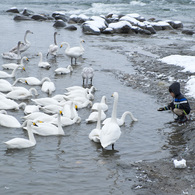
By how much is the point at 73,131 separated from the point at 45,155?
1.94 meters

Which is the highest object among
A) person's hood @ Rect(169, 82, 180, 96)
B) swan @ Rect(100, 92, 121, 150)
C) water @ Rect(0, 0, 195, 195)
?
person's hood @ Rect(169, 82, 180, 96)

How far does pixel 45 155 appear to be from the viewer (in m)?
8.59

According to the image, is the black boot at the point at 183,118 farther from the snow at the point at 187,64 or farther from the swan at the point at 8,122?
the swan at the point at 8,122

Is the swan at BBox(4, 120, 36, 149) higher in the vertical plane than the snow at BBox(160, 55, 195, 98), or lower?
lower

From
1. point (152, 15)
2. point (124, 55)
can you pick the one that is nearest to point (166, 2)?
point (152, 15)

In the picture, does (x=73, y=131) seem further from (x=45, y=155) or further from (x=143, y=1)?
(x=143, y=1)

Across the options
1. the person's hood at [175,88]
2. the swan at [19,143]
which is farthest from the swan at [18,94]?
the person's hood at [175,88]

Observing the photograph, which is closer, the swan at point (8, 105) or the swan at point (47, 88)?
the swan at point (8, 105)

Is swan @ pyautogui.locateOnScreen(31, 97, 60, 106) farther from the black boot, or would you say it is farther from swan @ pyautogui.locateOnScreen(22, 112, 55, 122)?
the black boot

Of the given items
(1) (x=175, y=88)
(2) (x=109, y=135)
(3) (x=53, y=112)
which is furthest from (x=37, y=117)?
(1) (x=175, y=88)

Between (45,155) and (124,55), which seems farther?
(124,55)

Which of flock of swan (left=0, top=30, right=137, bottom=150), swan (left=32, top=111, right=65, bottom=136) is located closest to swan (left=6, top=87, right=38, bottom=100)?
flock of swan (left=0, top=30, right=137, bottom=150)

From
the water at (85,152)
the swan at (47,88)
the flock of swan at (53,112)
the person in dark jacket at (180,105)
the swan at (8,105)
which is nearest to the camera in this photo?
the water at (85,152)

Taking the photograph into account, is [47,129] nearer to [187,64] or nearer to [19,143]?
[19,143]
